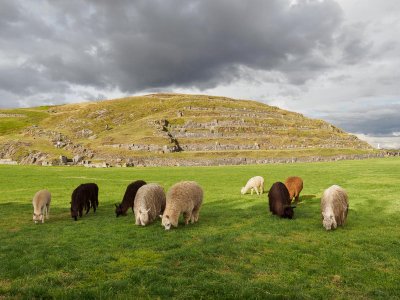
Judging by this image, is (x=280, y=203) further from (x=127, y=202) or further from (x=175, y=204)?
(x=127, y=202)

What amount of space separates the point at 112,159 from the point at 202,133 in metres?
37.2

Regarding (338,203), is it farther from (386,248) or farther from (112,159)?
(112,159)

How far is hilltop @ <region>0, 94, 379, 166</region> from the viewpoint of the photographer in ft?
285

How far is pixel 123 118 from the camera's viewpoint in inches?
5359

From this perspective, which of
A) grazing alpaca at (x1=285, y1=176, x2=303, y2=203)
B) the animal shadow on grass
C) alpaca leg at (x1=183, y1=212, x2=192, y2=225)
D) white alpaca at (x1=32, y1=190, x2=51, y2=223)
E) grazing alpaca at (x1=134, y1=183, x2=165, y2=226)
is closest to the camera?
alpaca leg at (x1=183, y1=212, x2=192, y2=225)

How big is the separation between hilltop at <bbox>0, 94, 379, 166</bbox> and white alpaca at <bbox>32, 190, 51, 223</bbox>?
61.4 metres

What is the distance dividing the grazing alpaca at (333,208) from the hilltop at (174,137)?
222 ft

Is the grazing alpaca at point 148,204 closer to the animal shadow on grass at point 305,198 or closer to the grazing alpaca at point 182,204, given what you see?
the grazing alpaca at point 182,204

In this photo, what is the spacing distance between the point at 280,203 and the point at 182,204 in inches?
214

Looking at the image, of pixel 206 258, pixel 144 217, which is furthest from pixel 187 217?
pixel 206 258

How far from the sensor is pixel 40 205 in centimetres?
1686

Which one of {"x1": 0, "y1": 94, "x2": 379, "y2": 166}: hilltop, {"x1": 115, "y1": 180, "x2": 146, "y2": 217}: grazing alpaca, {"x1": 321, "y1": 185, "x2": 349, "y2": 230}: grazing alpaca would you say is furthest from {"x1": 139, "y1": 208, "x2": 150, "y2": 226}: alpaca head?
{"x1": 0, "y1": 94, "x2": 379, "y2": 166}: hilltop

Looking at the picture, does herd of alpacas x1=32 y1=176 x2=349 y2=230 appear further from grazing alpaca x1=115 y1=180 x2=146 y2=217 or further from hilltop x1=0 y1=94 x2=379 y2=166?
hilltop x1=0 y1=94 x2=379 y2=166

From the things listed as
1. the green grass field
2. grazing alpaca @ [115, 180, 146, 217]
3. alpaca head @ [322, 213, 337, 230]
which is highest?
grazing alpaca @ [115, 180, 146, 217]
